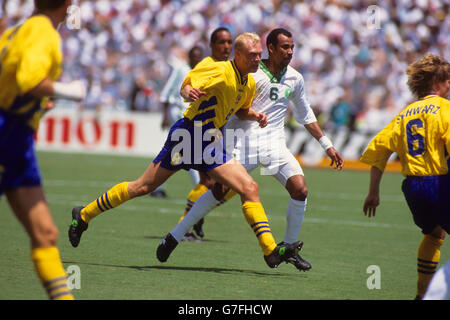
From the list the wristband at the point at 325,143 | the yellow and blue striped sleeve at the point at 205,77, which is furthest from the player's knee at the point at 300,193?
the yellow and blue striped sleeve at the point at 205,77

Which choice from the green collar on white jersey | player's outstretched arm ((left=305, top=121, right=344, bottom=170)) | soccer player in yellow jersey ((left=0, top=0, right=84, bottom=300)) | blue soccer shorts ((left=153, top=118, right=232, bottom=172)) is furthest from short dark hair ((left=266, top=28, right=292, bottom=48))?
soccer player in yellow jersey ((left=0, top=0, right=84, bottom=300))

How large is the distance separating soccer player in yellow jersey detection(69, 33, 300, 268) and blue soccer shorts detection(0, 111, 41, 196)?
2.53 m

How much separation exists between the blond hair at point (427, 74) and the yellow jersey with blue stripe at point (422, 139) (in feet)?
0.42

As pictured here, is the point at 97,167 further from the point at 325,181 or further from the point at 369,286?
the point at 369,286

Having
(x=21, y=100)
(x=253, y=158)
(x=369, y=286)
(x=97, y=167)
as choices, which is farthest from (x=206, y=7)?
(x=21, y=100)

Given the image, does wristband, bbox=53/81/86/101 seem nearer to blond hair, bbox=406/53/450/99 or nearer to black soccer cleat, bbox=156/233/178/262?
blond hair, bbox=406/53/450/99

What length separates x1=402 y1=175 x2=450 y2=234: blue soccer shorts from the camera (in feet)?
20.6

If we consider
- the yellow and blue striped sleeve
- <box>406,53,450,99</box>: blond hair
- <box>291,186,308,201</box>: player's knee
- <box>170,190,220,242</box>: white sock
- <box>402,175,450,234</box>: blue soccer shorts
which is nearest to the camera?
<box>402,175,450,234</box>: blue soccer shorts

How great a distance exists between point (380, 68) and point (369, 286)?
1924cm

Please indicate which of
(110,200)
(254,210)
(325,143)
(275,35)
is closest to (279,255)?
(254,210)

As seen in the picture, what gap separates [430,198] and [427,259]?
0.66 meters

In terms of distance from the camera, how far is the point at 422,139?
6.43 m

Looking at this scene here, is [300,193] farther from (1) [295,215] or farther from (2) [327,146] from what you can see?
(2) [327,146]

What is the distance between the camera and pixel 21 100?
5.11 m
